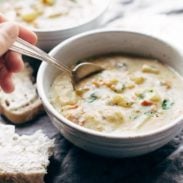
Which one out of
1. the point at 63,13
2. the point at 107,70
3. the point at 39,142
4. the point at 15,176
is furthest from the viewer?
the point at 63,13

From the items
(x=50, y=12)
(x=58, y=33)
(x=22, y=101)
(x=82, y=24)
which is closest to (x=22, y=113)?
(x=22, y=101)

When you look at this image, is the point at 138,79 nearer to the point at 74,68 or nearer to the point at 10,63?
the point at 74,68

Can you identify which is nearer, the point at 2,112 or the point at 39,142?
the point at 39,142

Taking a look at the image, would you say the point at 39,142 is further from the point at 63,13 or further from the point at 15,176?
the point at 63,13

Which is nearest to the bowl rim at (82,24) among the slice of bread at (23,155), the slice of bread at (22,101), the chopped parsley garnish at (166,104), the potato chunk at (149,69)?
the slice of bread at (22,101)

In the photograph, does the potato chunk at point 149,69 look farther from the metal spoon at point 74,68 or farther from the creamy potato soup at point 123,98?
the metal spoon at point 74,68

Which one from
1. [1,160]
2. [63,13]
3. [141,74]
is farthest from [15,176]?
[63,13]

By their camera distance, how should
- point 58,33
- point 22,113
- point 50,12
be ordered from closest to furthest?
point 22,113 < point 58,33 < point 50,12
